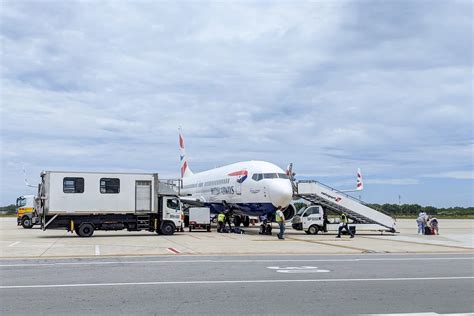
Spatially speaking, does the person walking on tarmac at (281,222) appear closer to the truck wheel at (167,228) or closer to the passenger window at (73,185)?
the truck wheel at (167,228)

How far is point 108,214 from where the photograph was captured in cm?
2852

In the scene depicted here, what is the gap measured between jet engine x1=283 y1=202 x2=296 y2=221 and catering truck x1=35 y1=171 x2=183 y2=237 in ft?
24.0

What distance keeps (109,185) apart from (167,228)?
4.17 meters

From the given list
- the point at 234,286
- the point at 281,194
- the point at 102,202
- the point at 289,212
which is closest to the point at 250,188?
the point at 289,212

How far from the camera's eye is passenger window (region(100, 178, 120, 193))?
28.3m

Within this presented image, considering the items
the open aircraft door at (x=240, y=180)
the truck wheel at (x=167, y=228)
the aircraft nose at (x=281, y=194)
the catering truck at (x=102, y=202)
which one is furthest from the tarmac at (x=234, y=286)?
the open aircraft door at (x=240, y=180)

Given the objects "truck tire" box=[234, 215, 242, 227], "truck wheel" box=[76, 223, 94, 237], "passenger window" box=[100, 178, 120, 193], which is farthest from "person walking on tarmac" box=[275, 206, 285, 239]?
"truck tire" box=[234, 215, 242, 227]

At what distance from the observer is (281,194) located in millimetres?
30031

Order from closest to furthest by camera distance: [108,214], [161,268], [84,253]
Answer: [161,268]
[84,253]
[108,214]

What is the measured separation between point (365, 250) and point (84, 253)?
10.3 m

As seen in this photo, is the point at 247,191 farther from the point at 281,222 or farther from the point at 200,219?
the point at 281,222

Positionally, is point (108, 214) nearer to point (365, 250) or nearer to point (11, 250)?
point (11, 250)

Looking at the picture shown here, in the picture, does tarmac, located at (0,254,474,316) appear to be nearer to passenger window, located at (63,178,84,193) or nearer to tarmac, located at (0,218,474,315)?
tarmac, located at (0,218,474,315)

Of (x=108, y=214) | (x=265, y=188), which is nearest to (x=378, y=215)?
(x=265, y=188)
